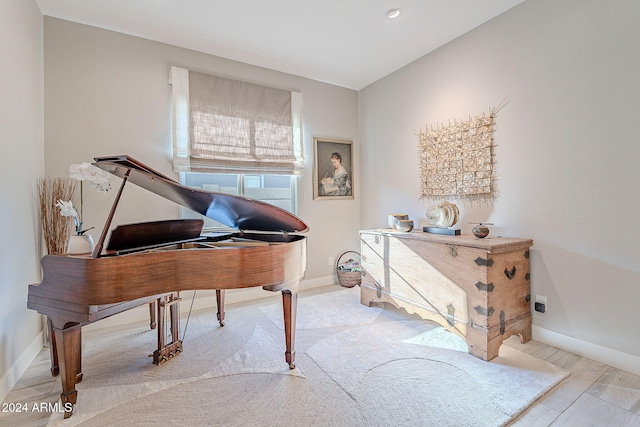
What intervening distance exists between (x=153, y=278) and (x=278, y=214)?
83 centimetres

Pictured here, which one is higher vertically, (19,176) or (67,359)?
(19,176)

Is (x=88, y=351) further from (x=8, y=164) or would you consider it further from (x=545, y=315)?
(x=545, y=315)

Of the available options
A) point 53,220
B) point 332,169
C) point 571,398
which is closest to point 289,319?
point 571,398

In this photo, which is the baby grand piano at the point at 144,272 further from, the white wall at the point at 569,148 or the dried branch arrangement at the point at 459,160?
the white wall at the point at 569,148

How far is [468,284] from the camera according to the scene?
2324mm

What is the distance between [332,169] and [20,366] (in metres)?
3.57

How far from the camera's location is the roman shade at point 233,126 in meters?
3.19

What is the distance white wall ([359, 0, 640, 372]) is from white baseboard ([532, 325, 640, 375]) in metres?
0.01

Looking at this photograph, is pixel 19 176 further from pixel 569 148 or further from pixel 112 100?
pixel 569 148

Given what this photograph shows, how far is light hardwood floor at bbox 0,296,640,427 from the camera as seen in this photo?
1.58 m

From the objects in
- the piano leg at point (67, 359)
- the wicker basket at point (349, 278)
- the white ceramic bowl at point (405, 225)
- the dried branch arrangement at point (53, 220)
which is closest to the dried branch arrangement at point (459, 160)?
the white ceramic bowl at point (405, 225)

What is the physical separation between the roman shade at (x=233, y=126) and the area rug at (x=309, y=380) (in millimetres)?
1791

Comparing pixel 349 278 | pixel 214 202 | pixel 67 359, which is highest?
pixel 214 202

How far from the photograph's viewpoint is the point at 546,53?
7.97 feet
